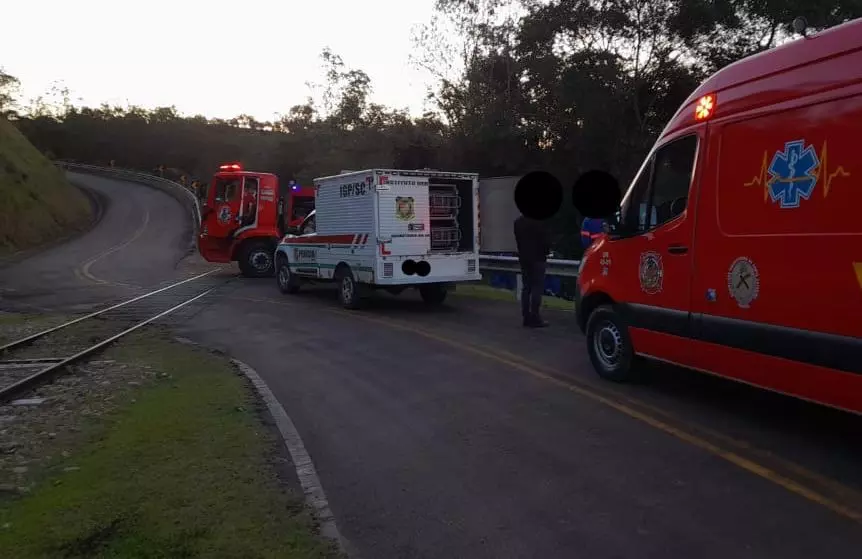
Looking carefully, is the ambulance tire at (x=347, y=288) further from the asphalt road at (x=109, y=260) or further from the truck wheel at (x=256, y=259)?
the truck wheel at (x=256, y=259)

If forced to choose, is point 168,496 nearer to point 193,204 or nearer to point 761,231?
point 761,231

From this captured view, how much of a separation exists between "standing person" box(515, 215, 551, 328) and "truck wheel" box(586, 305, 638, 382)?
316cm

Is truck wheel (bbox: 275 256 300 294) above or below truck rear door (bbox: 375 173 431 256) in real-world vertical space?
below

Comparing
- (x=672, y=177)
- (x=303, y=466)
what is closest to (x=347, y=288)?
(x=672, y=177)

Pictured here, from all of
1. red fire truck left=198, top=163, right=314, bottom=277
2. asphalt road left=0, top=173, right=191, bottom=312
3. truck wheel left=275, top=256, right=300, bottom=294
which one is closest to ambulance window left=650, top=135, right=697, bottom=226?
truck wheel left=275, top=256, right=300, bottom=294

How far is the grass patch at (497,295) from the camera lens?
1283 centimetres

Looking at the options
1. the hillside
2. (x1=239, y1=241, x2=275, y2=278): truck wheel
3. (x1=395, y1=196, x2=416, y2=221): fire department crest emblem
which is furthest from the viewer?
the hillside

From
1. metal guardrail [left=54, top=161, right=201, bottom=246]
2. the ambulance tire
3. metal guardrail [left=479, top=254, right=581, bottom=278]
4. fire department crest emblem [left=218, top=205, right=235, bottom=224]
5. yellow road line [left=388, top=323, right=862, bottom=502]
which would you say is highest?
metal guardrail [left=54, top=161, right=201, bottom=246]

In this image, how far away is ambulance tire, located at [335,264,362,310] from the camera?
13289 mm

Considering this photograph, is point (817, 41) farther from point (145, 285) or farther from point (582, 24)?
point (582, 24)

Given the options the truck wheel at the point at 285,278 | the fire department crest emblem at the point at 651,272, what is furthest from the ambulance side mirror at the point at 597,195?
the truck wheel at the point at 285,278

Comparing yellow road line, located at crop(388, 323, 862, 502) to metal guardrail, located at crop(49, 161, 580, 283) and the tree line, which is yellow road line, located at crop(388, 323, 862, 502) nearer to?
metal guardrail, located at crop(49, 161, 580, 283)

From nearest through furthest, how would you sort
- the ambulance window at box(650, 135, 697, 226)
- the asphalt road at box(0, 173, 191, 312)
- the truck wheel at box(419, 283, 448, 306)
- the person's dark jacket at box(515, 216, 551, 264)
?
the ambulance window at box(650, 135, 697, 226) < the person's dark jacket at box(515, 216, 551, 264) < the truck wheel at box(419, 283, 448, 306) < the asphalt road at box(0, 173, 191, 312)

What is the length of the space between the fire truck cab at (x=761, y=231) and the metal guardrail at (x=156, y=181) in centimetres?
2729
